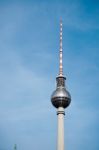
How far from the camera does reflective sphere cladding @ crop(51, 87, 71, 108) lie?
329ft

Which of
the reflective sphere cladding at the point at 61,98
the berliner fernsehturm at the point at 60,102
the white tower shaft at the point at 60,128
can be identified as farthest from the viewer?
the reflective sphere cladding at the point at 61,98

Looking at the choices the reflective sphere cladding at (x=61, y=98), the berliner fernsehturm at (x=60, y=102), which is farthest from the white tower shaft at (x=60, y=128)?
the reflective sphere cladding at (x=61, y=98)

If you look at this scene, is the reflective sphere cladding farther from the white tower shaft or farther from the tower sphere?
the white tower shaft

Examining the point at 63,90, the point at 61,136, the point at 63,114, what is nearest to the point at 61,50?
the point at 63,90

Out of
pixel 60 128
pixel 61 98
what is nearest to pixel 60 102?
pixel 61 98

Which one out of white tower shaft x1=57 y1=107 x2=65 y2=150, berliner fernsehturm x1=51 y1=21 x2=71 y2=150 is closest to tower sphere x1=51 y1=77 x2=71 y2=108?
berliner fernsehturm x1=51 y1=21 x2=71 y2=150

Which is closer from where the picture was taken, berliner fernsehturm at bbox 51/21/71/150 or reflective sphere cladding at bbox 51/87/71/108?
berliner fernsehturm at bbox 51/21/71/150

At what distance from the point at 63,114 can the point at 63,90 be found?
7932 mm

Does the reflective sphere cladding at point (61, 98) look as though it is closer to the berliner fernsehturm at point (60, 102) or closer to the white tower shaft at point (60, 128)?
the berliner fernsehturm at point (60, 102)

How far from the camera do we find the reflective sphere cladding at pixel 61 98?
100 metres

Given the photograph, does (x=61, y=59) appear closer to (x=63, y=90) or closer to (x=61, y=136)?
(x=63, y=90)

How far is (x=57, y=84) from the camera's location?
10575 cm

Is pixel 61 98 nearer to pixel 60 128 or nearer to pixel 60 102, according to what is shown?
pixel 60 102

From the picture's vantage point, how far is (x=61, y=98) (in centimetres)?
10025
